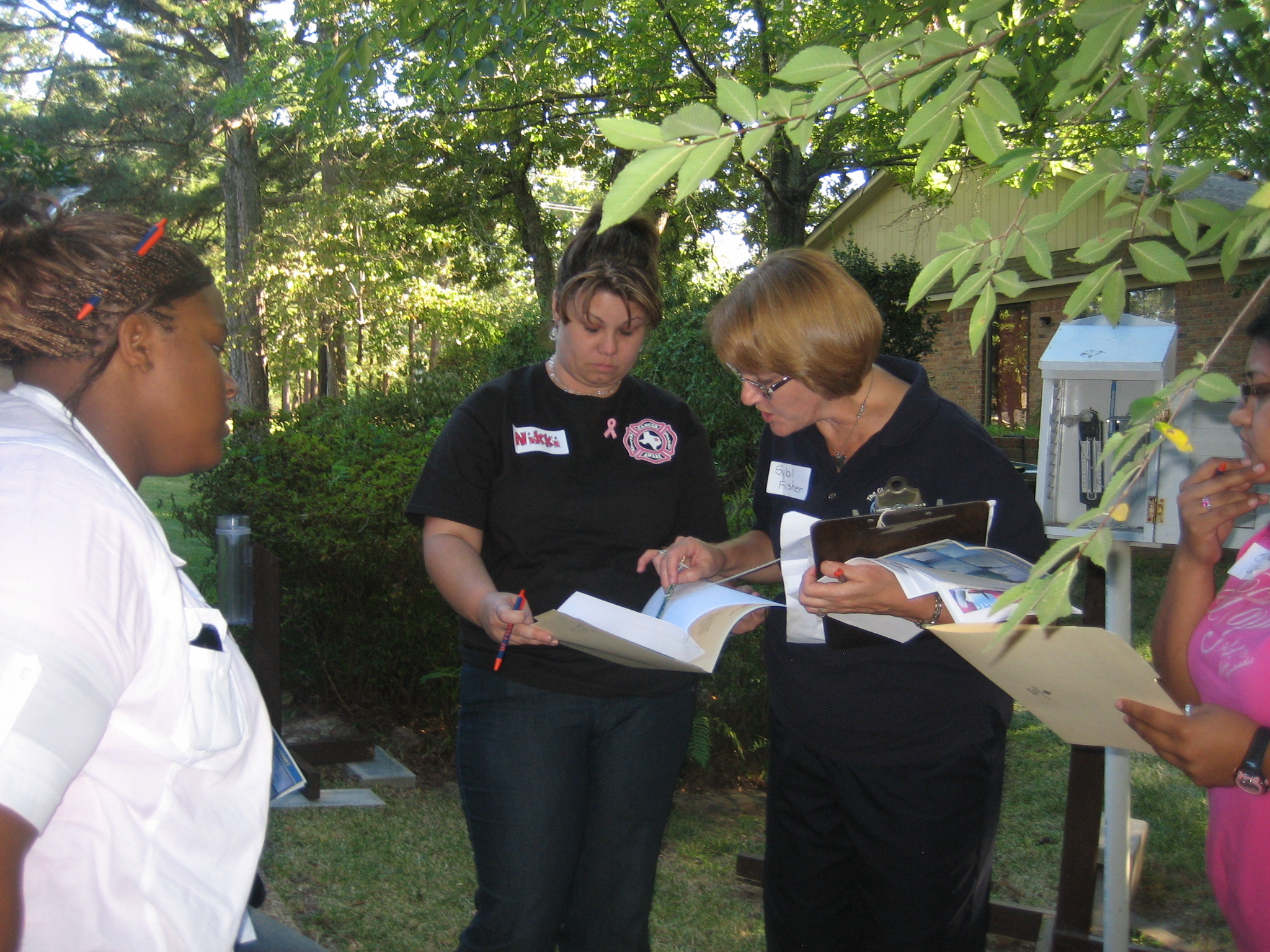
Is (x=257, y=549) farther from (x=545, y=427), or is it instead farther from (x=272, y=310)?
(x=272, y=310)

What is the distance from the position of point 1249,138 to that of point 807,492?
3.82 ft

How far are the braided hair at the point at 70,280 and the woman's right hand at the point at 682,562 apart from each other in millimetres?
1310

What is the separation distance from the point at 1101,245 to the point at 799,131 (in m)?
0.43

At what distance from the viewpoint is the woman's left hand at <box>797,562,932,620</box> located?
6.44 ft

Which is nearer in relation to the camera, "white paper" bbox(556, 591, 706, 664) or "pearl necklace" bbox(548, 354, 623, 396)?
"white paper" bbox(556, 591, 706, 664)

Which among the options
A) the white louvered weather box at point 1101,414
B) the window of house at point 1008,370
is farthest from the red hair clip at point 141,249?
the window of house at point 1008,370

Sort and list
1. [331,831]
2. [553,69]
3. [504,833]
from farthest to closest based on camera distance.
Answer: [553,69]
[331,831]
[504,833]

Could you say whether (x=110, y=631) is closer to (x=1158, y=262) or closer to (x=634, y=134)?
(x=634, y=134)

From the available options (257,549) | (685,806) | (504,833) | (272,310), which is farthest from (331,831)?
(272,310)

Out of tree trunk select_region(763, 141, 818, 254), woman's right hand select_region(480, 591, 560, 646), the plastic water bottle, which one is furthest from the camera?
tree trunk select_region(763, 141, 818, 254)

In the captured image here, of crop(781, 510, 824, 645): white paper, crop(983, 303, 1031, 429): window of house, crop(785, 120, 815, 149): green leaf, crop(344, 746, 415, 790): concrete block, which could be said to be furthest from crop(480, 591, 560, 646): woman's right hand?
crop(983, 303, 1031, 429): window of house

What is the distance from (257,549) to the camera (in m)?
4.46

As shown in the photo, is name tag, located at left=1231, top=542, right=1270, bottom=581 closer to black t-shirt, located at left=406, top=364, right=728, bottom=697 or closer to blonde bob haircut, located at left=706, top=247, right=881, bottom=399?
blonde bob haircut, located at left=706, top=247, right=881, bottom=399

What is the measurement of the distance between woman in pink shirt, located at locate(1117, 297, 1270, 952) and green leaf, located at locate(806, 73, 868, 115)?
1.24 m
